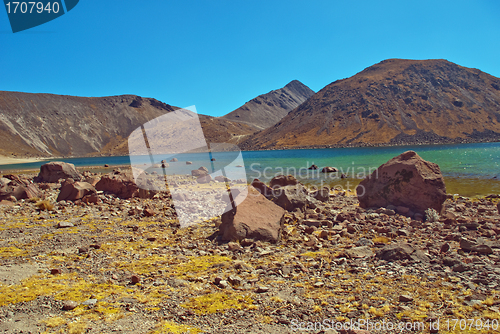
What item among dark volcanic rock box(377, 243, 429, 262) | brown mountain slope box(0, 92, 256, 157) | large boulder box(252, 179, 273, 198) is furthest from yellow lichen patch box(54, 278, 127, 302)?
brown mountain slope box(0, 92, 256, 157)

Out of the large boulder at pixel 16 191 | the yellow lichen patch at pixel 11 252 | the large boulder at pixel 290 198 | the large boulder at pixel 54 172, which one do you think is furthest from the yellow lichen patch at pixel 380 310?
the large boulder at pixel 54 172

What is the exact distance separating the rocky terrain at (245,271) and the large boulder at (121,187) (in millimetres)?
4060

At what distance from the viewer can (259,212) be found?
895cm

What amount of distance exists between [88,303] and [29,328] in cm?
85

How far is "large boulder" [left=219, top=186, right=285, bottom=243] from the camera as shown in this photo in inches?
327

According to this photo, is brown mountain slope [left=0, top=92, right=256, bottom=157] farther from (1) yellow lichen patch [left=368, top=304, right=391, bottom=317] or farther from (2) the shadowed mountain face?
(1) yellow lichen patch [left=368, top=304, right=391, bottom=317]

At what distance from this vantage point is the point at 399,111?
135625 millimetres

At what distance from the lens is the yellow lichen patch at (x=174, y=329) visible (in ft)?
13.2

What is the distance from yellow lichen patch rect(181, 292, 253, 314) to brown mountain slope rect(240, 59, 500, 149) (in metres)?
127

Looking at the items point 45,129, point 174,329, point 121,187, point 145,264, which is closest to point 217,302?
point 174,329

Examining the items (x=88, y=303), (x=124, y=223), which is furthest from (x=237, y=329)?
(x=124, y=223)

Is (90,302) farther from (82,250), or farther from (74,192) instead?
(74,192)

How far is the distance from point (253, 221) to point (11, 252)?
21.2ft

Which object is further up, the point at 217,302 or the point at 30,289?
the point at 30,289
